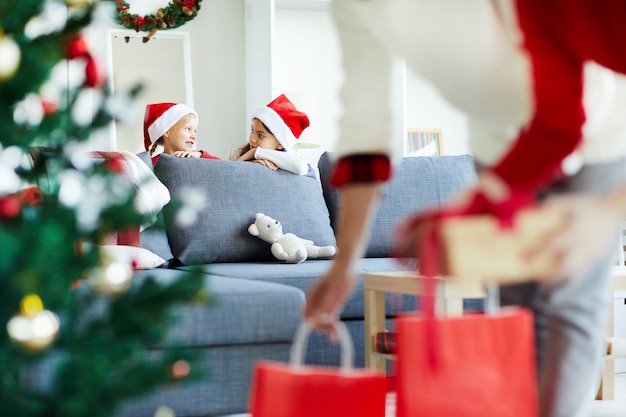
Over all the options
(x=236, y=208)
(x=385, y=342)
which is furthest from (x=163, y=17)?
(x=385, y=342)

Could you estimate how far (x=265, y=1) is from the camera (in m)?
4.57

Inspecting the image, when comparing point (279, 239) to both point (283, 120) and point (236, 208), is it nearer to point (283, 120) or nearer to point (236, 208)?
point (236, 208)

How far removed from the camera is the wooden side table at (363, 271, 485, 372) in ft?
7.21

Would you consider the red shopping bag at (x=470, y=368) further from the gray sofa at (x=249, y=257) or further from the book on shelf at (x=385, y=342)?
the book on shelf at (x=385, y=342)

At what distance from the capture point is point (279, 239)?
3.00 metres

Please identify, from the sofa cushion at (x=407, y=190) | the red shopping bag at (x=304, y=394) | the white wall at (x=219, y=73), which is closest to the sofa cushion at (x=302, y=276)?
the sofa cushion at (x=407, y=190)

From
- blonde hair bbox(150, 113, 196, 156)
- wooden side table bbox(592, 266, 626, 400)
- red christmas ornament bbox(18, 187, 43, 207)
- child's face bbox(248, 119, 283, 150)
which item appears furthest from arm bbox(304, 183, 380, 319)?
blonde hair bbox(150, 113, 196, 156)

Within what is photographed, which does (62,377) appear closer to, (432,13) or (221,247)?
(432,13)

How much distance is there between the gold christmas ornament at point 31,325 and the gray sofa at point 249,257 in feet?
2.92

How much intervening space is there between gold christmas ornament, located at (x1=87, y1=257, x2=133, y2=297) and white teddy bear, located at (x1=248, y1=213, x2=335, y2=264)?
1.91 meters

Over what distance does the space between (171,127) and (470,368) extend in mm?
3145

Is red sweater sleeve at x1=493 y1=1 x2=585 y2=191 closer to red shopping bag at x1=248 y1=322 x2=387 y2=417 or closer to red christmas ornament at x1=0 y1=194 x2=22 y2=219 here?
red shopping bag at x1=248 y1=322 x2=387 y2=417

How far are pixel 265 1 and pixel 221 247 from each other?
2005mm

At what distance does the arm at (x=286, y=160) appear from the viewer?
131 inches
